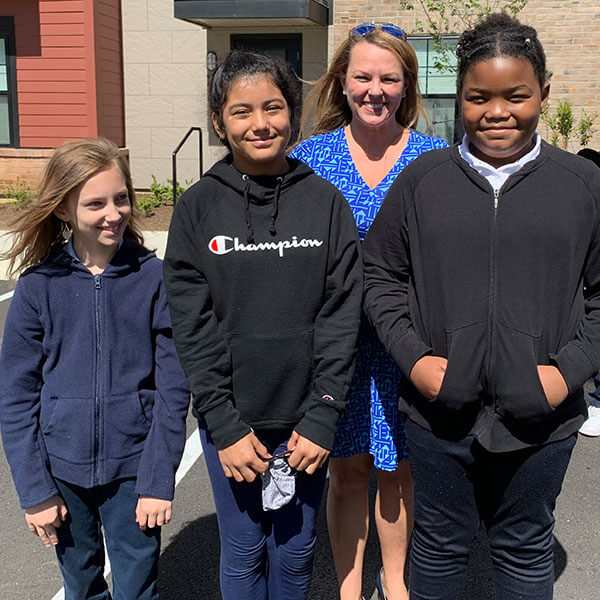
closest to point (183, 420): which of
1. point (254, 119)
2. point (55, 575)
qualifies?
point (254, 119)

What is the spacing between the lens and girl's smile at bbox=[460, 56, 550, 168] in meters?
1.94

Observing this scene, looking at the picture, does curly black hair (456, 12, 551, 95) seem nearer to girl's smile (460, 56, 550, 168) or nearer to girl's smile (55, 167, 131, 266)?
girl's smile (460, 56, 550, 168)

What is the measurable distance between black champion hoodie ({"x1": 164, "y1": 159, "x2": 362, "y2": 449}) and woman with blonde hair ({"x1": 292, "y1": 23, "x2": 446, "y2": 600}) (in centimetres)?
39

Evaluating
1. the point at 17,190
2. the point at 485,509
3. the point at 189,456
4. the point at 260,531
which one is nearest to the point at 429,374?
the point at 485,509

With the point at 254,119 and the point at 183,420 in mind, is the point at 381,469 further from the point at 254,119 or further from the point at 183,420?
the point at 254,119

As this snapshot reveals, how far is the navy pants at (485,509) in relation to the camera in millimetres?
2100

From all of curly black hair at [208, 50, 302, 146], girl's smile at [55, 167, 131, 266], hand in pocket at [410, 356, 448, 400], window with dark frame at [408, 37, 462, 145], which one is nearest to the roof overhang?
window with dark frame at [408, 37, 462, 145]

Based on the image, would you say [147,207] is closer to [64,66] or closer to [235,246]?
[64,66]

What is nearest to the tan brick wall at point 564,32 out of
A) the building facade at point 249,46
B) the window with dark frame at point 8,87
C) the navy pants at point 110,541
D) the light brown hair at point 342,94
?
the building facade at point 249,46

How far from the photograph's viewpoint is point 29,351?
7.32ft

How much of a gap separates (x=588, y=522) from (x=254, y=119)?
266 cm

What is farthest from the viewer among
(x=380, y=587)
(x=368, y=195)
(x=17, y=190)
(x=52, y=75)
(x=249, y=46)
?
(x=52, y=75)

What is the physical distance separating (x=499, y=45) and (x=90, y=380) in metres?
1.51

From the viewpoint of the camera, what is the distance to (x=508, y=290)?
1992mm
